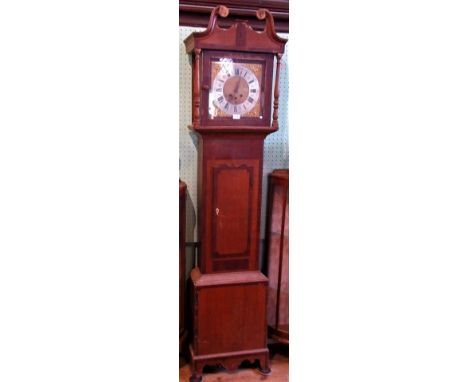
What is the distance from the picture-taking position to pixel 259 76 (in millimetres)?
1930

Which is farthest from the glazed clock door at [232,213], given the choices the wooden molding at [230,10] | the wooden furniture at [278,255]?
the wooden molding at [230,10]

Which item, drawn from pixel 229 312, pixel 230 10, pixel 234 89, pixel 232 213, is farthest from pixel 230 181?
pixel 230 10

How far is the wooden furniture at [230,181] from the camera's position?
1878mm

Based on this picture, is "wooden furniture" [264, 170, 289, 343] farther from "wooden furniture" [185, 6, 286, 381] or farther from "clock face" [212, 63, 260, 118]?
"clock face" [212, 63, 260, 118]

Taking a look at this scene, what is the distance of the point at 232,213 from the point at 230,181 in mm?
149

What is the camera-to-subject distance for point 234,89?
1.91 m

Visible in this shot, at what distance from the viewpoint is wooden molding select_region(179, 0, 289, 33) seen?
207cm

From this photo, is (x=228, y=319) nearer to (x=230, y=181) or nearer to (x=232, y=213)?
(x=232, y=213)

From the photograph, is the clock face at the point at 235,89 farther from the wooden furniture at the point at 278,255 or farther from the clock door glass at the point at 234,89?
the wooden furniture at the point at 278,255

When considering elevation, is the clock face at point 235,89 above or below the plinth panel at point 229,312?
above

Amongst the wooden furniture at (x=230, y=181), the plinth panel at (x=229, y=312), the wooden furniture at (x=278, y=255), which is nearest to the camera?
the wooden furniture at (x=230, y=181)

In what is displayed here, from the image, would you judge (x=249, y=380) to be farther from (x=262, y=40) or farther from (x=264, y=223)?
(x=262, y=40)

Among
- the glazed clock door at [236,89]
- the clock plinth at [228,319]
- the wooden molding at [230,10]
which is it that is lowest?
the clock plinth at [228,319]
